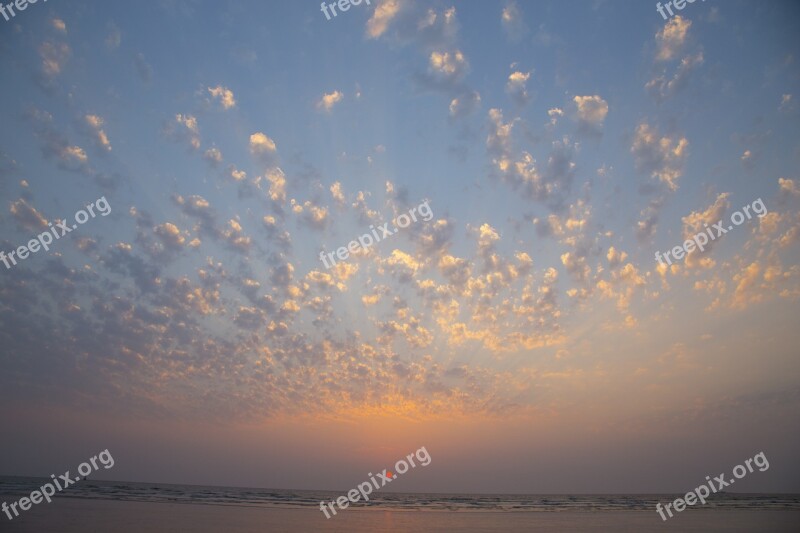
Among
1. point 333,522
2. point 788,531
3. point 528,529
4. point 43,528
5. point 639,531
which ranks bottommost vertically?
point 788,531

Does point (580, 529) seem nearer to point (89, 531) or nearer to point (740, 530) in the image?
point (740, 530)

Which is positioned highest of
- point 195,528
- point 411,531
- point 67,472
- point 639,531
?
point 67,472

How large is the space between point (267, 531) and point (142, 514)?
11.2 meters

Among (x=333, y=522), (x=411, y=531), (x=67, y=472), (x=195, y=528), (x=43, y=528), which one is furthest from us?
(x=67, y=472)

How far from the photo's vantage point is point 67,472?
383 ft

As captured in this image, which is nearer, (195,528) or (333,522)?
(195,528)

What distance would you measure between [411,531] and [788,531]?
2089 centimetres

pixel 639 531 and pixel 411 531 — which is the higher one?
pixel 411 531

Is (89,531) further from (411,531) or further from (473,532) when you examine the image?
(473,532)

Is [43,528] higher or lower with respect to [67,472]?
lower

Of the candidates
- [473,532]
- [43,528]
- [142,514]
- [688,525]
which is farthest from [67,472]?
[688,525]

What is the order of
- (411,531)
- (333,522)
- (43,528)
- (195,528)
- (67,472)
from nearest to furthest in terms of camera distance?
(43,528) < (195,528) < (411,531) < (333,522) < (67,472)

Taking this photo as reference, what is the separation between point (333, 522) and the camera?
940 inches

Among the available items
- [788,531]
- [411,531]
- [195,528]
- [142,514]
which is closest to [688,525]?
[788,531]
